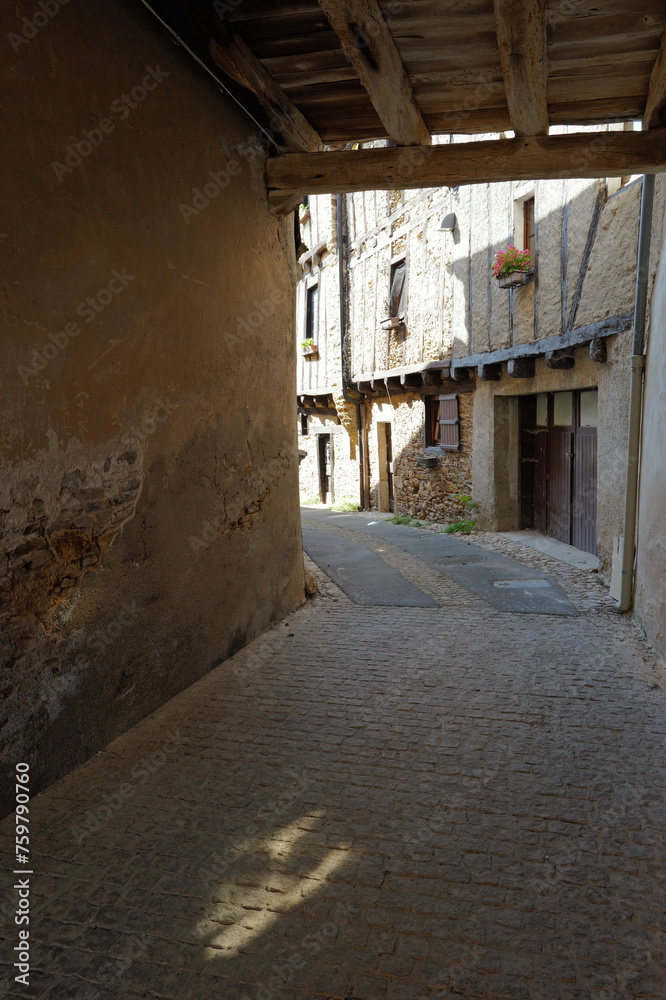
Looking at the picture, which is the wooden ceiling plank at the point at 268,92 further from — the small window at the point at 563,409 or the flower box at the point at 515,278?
the small window at the point at 563,409

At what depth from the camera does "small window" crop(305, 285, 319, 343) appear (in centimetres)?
1572

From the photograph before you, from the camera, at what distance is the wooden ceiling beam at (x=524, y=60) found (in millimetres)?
3213

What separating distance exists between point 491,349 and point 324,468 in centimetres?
841

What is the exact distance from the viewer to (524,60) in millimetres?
3637

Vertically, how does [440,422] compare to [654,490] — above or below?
above

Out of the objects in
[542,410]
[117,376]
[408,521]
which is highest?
[542,410]

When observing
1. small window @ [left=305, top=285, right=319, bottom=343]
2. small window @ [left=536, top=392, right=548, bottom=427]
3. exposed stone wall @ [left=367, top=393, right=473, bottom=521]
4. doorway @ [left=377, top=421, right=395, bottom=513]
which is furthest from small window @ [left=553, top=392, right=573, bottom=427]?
small window @ [left=305, top=285, right=319, bottom=343]

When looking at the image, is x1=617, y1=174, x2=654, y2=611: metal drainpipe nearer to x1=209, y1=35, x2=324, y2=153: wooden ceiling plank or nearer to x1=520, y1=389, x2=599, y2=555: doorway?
x1=520, y1=389, x2=599, y2=555: doorway

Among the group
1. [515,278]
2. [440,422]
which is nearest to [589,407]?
[515,278]

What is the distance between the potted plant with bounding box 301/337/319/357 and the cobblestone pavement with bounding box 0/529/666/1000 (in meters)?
12.2

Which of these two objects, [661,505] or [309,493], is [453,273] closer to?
[661,505]

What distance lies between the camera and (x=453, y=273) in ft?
34.2

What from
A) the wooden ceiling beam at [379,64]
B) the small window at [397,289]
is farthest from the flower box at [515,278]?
the wooden ceiling beam at [379,64]

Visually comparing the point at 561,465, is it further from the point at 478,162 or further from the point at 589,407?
the point at 478,162
